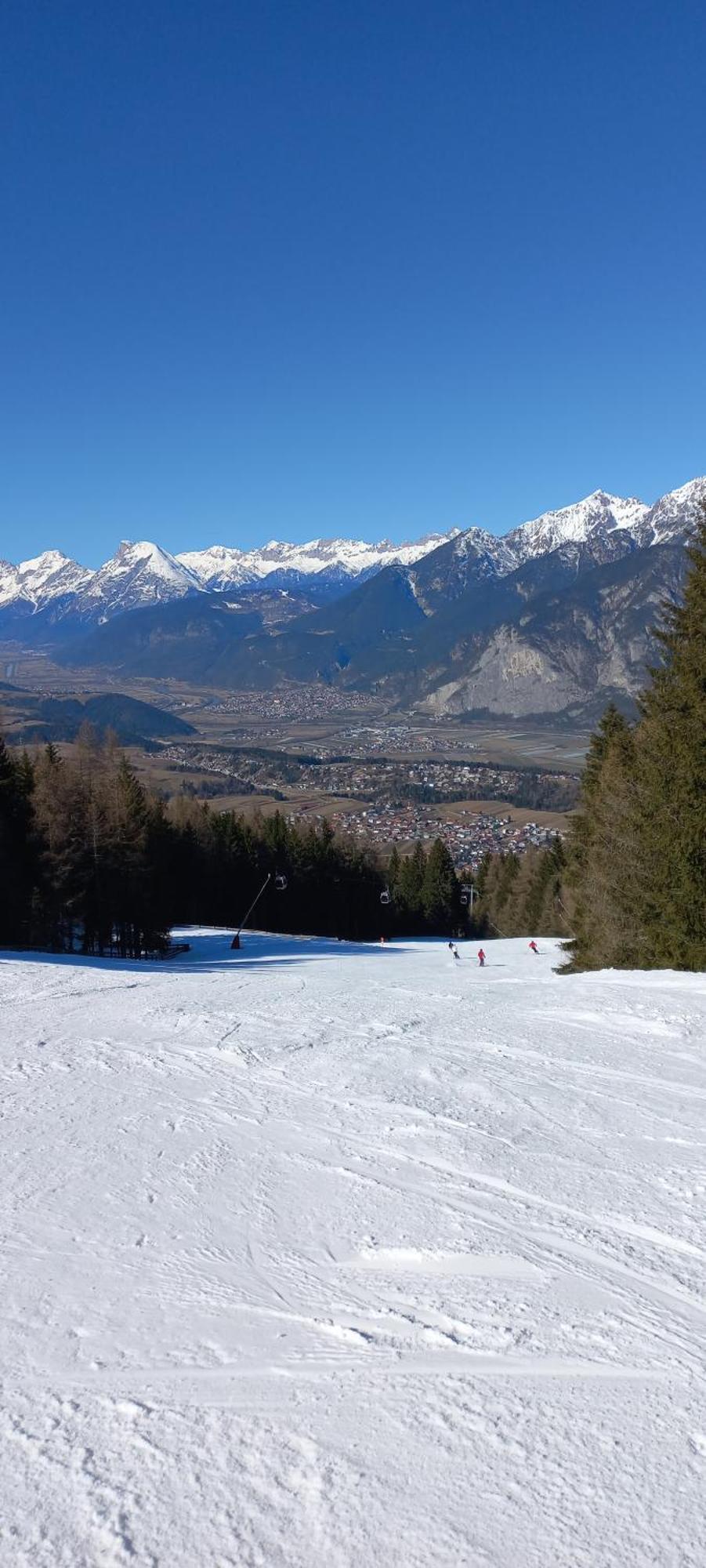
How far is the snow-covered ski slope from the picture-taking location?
10.5ft

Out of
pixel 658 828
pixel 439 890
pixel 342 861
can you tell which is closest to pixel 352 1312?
pixel 658 828

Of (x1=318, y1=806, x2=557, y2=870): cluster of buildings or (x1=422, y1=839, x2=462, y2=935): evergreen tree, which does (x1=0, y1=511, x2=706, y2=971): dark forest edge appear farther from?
(x1=318, y1=806, x2=557, y2=870): cluster of buildings

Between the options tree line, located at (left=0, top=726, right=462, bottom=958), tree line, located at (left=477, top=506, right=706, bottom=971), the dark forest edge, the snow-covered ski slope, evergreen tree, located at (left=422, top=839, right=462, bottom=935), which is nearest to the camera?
the snow-covered ski slope

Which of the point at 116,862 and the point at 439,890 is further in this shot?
the point at 439,890

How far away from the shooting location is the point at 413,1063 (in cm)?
1006

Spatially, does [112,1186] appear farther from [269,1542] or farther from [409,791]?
[409,791]

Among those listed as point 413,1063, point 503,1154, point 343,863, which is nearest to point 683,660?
point 413,1063

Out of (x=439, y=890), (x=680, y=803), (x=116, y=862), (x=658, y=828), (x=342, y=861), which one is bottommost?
(x=439, y=890)

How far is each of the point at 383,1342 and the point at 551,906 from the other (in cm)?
5451

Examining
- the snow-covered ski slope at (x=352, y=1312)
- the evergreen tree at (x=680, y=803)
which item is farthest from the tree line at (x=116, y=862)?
the snow-covered ski slope at (x=352, y=1312)

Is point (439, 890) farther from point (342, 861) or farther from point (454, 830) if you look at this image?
point (454, 830)

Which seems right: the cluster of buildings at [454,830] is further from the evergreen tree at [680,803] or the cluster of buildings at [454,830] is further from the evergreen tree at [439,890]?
the evergreen tree at [680,803]

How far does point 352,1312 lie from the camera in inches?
181

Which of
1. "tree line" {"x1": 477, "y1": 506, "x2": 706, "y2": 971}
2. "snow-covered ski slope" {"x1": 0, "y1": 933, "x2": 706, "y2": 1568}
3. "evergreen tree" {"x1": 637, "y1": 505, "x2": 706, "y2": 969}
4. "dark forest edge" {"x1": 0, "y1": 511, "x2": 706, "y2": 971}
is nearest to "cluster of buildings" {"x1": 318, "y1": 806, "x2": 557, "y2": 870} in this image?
"dark forest edge" {"x1": 0, "y1": 511, "x2": 706, "y2": 971}
